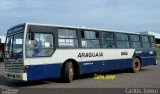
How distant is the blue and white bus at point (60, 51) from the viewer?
534 inches

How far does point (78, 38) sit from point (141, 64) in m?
6.91

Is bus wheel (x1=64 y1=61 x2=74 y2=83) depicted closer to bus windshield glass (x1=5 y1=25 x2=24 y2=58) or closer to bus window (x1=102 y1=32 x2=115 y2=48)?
bus windshield glass (x1=5 y1=25 x2=24 y2=58)

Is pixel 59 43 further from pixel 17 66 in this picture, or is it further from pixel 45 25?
pixel 17 66

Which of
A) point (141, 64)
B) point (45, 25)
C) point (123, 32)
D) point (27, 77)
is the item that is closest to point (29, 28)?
point (45, 25)

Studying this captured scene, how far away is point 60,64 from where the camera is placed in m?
14.8

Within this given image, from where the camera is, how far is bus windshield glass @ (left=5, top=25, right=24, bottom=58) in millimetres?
13805

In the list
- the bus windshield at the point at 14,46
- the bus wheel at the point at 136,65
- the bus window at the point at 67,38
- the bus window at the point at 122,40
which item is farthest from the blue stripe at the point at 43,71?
the bus wheel at the point at 136,65

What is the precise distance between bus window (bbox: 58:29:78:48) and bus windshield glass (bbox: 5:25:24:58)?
190 centimetres

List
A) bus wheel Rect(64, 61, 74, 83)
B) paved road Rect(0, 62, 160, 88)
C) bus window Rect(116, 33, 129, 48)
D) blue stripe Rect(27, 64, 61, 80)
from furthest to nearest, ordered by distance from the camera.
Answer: bus window Rect(116, 33, 129, 48) → bus wheel Rect(64, 61, 74, 83) → paved road Rect(0, 62, 160, 88) → blue stripe Rect(27, 64, 61, 80)

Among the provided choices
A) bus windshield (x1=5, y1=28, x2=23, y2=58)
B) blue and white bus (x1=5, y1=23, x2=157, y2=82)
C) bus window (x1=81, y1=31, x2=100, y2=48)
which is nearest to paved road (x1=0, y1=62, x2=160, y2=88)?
blue and white bus (x1=5, y1=23, x2=157, y2=82)

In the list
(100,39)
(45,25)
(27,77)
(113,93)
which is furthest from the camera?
(100,39)

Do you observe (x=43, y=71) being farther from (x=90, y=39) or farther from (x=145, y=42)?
(x=145, y=42)

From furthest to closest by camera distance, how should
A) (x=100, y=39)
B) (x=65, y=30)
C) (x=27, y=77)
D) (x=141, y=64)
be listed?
(x=141, y=64) < (x=100, y=39) < (x=65, y=30) < (x=27, y=77)

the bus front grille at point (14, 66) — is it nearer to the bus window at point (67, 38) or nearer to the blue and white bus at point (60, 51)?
the blue and white bus at point (60, 51)
